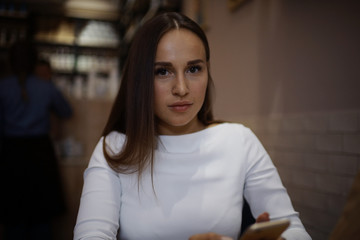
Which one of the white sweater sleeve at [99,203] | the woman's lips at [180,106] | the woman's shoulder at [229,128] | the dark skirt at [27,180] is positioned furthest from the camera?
the dark skirt at [27,180]

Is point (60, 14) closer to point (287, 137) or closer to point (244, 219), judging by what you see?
point (287, 137)

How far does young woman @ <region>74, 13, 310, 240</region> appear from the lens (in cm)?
92

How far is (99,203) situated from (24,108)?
1654 mm

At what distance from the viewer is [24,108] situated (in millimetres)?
2256

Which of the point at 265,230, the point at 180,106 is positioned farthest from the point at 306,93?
the point at 265,230

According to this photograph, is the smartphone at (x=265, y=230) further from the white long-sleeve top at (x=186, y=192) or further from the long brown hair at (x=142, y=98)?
the long brown hair at (x=142, y=98)

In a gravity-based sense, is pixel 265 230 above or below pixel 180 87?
below

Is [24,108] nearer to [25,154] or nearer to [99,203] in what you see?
[25,154]

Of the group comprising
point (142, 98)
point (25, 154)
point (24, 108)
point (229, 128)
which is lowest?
point (25, 154)

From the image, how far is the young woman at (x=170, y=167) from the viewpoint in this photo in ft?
3.01

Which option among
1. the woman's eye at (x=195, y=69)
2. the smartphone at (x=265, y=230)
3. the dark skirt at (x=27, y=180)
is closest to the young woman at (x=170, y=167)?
the woman's eye at (x=195, y=69)

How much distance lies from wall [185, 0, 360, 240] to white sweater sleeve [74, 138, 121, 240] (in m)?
0.84

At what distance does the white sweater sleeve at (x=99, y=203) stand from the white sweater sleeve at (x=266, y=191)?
0.41 m

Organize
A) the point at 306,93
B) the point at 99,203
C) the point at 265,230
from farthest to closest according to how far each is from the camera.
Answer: the point at 306,93 < the point at 99,203 < the point at 265,230
